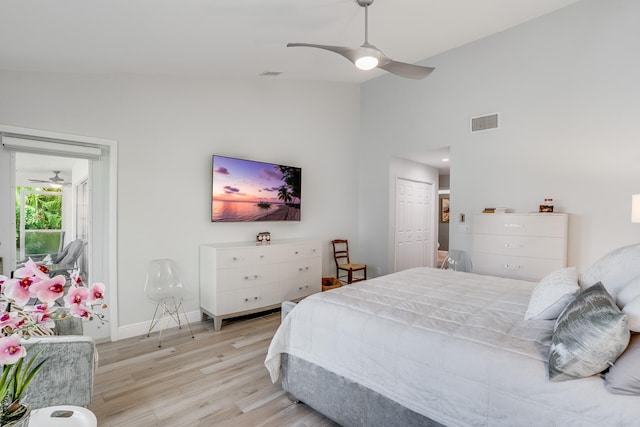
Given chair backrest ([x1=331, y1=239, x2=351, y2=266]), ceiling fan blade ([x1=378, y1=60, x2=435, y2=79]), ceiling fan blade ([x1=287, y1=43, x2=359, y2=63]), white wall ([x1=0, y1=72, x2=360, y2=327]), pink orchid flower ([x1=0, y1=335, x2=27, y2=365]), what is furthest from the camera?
chair backrest ([x1=331, y1=239, x2=351, y2=266])

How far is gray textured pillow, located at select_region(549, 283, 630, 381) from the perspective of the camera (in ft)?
3.76

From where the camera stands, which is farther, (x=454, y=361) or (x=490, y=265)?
(x=490, y=265)

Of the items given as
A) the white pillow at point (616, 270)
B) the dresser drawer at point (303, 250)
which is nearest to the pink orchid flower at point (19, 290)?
the white pillow at point (616, 270)

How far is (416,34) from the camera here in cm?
373

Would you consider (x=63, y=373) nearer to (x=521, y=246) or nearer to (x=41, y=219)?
(x=41, y=219)

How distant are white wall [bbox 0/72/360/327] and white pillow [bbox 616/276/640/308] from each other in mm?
3585

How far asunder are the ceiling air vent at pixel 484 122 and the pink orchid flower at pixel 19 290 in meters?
4.51

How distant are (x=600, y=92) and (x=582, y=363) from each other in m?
3.39

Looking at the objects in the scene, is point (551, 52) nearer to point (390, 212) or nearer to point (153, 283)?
point (390, 212)

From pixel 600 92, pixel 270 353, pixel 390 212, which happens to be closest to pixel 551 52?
pixel 600 92

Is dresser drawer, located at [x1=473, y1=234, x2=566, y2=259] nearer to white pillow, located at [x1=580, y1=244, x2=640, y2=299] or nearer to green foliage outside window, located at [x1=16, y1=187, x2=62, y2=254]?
white pillow, located at [x1=580, y1=244, x2=640, y2=299]

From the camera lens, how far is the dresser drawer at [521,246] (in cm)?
337

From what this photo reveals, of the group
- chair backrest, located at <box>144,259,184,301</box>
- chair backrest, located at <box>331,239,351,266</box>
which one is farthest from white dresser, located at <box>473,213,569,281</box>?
Answer: chair backrest, located at <box>144,259,184,301</box>

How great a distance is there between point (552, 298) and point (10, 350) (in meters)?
2.20
